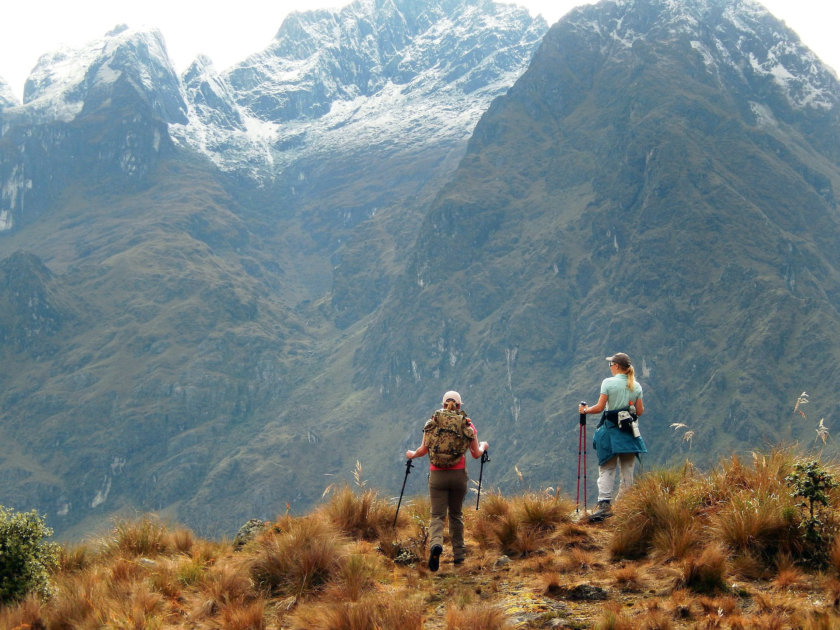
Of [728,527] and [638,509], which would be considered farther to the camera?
[638,509]

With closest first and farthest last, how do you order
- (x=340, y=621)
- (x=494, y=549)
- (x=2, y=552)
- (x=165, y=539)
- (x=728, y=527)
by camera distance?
(x=340, y=621), (x=728, y=527), (x=2, y=552), (x=494, y=549), (x=165, y=539)

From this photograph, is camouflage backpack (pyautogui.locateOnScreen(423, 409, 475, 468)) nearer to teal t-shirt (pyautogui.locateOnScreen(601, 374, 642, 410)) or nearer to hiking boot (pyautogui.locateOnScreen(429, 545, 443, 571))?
hiking boot (pyautogui.locateOnScreen(429, 545, 443, 571))

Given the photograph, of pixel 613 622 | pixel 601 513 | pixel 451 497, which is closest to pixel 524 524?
pixel 451 497

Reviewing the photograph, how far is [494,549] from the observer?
1352cm

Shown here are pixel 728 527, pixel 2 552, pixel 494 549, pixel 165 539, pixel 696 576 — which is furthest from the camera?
pixel 165 539

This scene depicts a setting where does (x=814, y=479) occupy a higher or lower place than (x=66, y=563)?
Result: higher

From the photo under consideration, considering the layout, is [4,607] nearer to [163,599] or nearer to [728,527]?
[163,599]

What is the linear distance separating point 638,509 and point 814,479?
2859mm

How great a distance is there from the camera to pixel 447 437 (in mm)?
13227

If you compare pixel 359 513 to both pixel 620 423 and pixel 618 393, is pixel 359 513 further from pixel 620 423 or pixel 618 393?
pixel 618 393

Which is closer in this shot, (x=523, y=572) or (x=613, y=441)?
(x=523, y=572)

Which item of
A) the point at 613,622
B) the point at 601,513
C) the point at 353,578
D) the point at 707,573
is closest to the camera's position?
the point at 613,622

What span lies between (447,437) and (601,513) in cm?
369

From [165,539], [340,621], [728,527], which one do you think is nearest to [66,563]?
[165,539]
